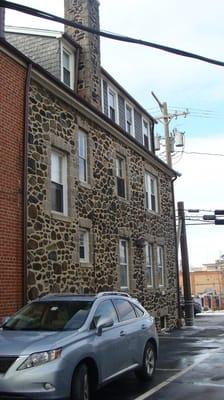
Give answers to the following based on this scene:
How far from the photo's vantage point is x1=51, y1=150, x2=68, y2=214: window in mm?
14530

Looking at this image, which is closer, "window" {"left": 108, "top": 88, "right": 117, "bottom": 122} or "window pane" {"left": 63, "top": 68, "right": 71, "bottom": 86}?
"window pane" {"left": 63, "top": 68, "right": 71, "bottom": 86}

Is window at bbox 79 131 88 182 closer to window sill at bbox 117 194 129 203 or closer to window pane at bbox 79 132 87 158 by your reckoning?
window pane at bbox 79 132 87 158

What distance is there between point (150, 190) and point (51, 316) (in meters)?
14.4

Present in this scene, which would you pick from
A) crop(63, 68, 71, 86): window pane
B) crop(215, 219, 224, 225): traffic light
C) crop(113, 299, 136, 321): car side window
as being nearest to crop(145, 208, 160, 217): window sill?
crop(215, 219, 224, 225): traffic light

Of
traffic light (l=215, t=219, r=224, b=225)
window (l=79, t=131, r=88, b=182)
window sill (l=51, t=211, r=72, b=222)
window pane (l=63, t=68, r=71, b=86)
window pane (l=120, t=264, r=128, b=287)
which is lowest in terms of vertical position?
window pane (l=120, t=264, r=128, b=287)

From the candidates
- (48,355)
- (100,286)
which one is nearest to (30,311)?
(48,355)

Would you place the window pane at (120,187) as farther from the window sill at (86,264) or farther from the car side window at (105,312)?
the car side window at (105,312)

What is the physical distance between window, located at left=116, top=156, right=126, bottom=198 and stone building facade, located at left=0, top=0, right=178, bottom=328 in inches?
1.5

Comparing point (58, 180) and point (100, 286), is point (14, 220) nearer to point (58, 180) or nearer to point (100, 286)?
point (58, 180)

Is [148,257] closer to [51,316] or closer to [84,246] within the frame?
[84,246]

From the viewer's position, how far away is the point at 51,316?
28.5 ft

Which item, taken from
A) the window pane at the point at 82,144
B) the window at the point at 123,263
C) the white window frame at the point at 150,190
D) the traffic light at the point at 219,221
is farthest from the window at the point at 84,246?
the traffic light at the point at 219,221

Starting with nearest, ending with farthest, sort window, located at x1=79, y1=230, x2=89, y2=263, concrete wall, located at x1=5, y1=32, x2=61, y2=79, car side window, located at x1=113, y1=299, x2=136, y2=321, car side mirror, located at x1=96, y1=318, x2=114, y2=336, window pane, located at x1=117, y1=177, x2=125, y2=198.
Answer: car side mirror, located at x1=96, y1=318, x2=114, y2=336 < car side window, located at x1=113, y1=299, x2=136, y2=321 < window, located at x1=79, y1=230, x2=89, y2=263 < concrete wall, located at x1=5, y1=32, x2=61, y2=79 < window pane, located at x1=117, y1=177, x2=125, y2=198

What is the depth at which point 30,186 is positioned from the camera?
513 inches
